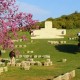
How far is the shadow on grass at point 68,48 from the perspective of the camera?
51.6 meters

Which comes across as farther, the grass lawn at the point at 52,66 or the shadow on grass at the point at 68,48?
the shadow on grass at the point at 68,48

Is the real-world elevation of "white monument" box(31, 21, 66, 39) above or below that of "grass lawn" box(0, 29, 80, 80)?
above

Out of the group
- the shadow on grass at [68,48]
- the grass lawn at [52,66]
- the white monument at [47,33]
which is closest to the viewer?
the grass lawn at [52,66]

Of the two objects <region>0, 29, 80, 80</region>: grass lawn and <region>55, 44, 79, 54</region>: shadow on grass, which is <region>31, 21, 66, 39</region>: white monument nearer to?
<region>0, 29, 80, 80</region>: grass lawn

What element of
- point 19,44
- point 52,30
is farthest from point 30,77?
point 52,30

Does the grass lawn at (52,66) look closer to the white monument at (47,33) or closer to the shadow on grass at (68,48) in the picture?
the shadow on grass at (68,48)

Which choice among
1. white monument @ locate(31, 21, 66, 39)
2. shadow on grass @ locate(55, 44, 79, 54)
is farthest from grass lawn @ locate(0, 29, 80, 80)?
white monument @ locate(31, 21, 66, 39)

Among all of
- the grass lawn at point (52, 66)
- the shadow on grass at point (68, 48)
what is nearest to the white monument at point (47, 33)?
the grass lawn at point (52, 66)

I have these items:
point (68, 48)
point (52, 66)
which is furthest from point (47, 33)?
point (52, 66)

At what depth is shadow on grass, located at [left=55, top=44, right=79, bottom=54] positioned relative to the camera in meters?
51.6

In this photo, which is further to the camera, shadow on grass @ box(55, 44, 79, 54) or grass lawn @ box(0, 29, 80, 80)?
shadow on grass @ box(55, 44, 79, 54)

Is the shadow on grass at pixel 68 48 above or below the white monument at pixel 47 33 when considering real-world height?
below

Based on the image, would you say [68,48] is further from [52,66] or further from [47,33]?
[47,33]

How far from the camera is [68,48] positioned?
54.0 meters
